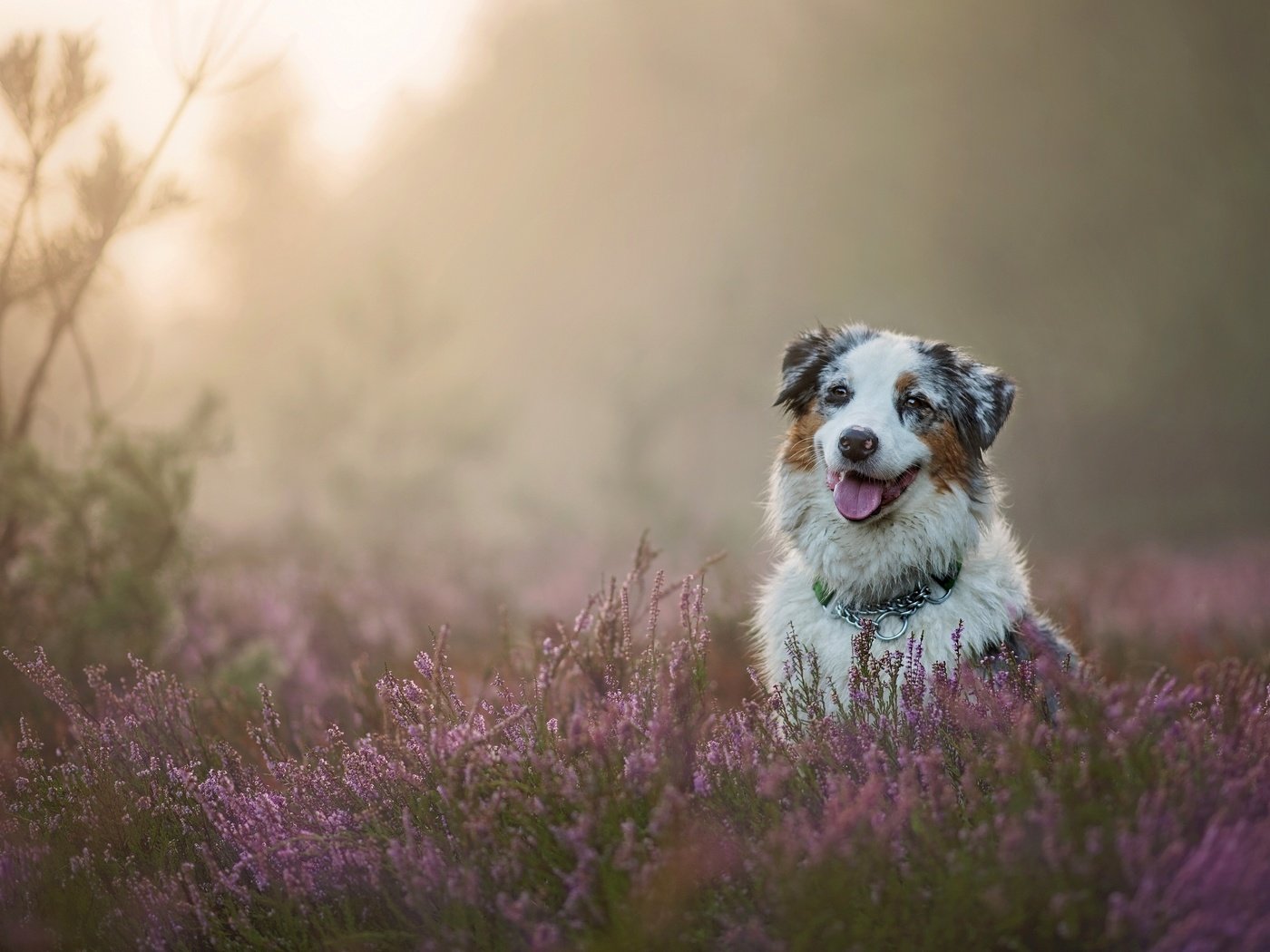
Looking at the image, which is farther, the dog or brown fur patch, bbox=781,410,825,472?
brown fur patch, bbox=781,410,825,472

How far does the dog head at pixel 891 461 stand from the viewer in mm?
3975

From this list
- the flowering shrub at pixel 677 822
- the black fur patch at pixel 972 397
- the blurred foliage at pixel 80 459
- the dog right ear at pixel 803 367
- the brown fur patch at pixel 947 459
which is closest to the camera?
the flowering shrub at pixel 677 822

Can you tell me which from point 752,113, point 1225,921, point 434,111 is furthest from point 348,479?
point 434,111

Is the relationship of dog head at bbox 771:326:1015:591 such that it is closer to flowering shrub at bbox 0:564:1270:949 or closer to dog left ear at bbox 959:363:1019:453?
dog left ear at bbox 959:363:1019:453

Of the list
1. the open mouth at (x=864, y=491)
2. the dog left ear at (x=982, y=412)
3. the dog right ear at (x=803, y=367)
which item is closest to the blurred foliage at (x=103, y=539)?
the dog right ear at (x=803, y=367)

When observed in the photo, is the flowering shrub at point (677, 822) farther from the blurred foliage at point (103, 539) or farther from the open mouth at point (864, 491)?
the blurred foliage at point (103, 539)

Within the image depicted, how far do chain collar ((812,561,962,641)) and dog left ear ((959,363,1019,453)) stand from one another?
59 cm

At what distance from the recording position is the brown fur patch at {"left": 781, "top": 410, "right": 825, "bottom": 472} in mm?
4273

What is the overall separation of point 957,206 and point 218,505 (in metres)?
24.6

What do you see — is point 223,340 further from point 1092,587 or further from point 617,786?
point 617,786

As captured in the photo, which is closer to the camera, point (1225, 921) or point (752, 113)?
point (1225, 921)

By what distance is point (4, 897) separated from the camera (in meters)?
3.14

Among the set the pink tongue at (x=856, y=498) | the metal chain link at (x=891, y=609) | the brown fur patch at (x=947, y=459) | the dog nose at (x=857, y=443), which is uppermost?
the brown fur patch at (x=947, y=459)

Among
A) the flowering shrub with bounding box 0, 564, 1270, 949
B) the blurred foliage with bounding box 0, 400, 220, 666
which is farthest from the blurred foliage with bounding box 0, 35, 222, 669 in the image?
the flowering shrub with bounding box 0, 564, 1270, 949
